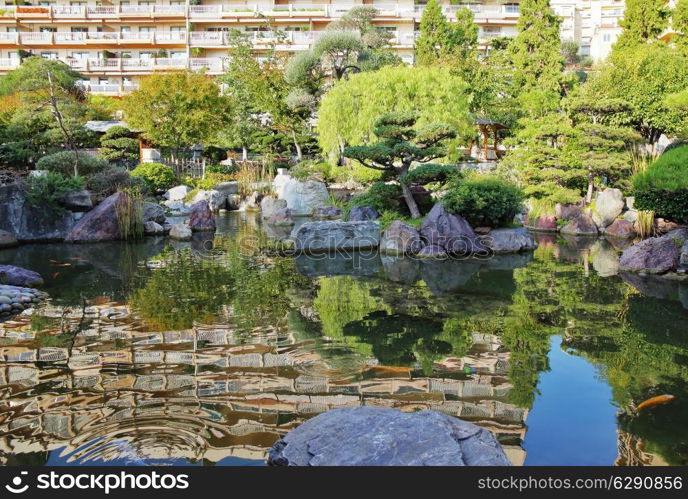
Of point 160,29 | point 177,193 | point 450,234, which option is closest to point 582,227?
point 450,234

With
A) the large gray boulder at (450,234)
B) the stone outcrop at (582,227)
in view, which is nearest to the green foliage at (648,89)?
the stone outcrop at (582,227)

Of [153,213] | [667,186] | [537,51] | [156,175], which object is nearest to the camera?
[667,186]

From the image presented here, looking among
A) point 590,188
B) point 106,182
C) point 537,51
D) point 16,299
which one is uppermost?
point 537,51

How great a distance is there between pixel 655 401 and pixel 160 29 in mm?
43006

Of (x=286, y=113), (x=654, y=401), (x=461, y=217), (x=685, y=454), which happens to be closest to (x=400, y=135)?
(x=461, y=217)

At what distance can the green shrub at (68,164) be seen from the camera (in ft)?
51.9

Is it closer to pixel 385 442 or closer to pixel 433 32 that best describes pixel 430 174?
pixel 385 442

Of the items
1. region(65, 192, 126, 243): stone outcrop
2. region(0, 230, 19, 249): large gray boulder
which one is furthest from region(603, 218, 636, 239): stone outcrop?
region(0, 230, 19, 249): large gray boulder

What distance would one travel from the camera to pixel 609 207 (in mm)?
15297

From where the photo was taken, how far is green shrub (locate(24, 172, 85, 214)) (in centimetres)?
1325

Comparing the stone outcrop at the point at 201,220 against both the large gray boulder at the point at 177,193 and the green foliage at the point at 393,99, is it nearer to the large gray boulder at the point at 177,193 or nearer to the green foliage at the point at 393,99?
the large gray boulder at the point at 177,193

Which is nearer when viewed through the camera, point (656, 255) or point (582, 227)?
point (656, 255)

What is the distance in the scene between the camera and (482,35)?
4181 centimetres

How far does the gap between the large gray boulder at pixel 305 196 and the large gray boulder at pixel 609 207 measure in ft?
26.0
